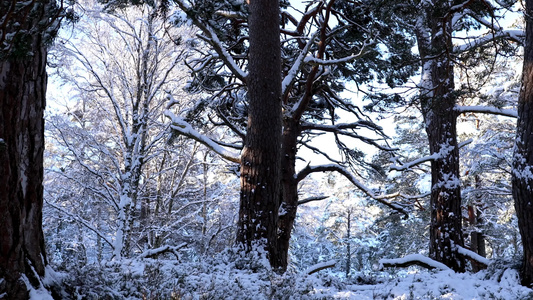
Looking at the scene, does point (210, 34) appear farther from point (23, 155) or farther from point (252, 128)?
point (23, 155)

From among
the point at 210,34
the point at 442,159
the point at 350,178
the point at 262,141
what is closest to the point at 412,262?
the point at 442,159

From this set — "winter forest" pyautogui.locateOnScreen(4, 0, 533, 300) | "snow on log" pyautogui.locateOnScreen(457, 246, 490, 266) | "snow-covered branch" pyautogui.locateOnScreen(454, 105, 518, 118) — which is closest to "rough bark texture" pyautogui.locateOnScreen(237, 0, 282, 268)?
"winter forest" pyautogui.locateOnScreen(4, 0, 533, 300)

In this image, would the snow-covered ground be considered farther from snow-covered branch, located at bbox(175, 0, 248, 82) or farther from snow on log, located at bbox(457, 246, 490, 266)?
snow-covered branch, located at bbox(175, 0, 248, 82)

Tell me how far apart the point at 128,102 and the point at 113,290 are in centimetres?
810

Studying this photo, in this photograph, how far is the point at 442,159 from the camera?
6.82 m

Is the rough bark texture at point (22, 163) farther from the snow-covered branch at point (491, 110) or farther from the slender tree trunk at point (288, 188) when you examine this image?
the snow-covered branch at point (491, 110)

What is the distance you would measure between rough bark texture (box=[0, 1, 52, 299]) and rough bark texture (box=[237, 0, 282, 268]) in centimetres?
293

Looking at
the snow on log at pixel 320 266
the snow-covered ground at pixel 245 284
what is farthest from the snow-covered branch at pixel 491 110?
the snow on log at pixel 320 266

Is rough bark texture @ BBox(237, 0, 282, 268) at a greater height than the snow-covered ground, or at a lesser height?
greater

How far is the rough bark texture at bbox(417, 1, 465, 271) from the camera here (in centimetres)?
633

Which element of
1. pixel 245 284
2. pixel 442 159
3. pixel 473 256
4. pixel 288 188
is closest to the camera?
pixel 245 284

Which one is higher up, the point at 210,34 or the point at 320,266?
the point at 210,34

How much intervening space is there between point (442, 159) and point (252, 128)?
385cm

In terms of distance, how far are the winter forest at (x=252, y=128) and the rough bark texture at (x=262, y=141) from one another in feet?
0.07
